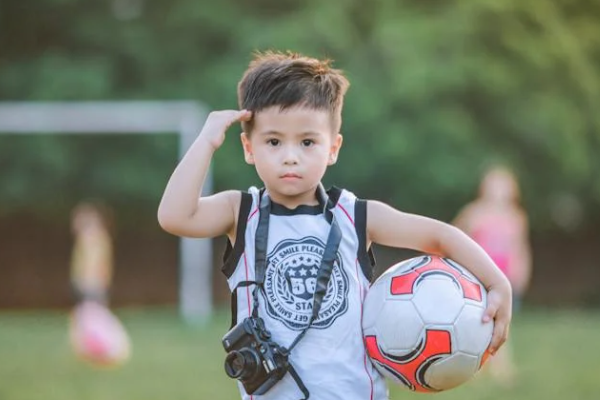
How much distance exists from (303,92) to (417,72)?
17608mm

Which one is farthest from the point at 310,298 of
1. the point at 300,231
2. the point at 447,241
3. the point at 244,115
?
the point at 244,115

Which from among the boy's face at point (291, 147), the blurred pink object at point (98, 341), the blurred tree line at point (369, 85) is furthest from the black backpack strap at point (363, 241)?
the blurred tree line at point (369, 85)

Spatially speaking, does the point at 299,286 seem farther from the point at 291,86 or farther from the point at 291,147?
the point at 291,86

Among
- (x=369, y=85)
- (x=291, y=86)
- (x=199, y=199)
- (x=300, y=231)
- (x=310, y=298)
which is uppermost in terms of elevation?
(x=369, y=85)

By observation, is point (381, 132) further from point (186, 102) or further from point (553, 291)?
point (553, 291)

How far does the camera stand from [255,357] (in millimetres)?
3834

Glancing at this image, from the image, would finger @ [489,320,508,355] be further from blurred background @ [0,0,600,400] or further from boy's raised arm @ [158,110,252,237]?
blurred background @ [0,0,600,400]

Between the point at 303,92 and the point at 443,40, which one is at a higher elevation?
the point at 443,40

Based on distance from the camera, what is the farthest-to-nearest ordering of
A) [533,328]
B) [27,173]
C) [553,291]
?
[553,291], [27,173], [533,328]

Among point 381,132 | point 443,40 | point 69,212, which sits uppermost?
point 443,40

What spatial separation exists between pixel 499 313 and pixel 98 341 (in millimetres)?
8361

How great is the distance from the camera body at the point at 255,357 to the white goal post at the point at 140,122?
12858 millimetres

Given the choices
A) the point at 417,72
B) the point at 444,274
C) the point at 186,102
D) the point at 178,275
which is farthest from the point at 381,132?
the point at 444,274

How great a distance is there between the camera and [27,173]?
21281 mm
